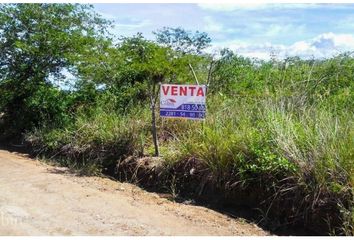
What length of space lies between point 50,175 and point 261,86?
490cm

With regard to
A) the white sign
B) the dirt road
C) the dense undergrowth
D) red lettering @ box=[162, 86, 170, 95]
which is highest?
red lettering @ box=[162, 86, 170, 95]

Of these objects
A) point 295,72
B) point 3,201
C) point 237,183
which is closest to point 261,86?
point 295,72

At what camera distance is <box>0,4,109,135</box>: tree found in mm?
12453

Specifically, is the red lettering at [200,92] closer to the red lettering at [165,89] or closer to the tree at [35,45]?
the red lettering at [165,89]

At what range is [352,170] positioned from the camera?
593cm

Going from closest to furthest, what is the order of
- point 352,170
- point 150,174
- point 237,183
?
1. point 352,170
2. point 237,183
3. point 150,174

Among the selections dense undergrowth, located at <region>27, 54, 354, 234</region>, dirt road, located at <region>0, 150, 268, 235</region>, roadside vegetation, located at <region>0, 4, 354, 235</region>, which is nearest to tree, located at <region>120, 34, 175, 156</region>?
roadside vegetation, located at <region>0, 4, 354, 235</region>

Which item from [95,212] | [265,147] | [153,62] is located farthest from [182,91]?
[95,212]

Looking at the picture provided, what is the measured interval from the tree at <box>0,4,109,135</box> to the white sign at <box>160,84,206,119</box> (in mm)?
4270

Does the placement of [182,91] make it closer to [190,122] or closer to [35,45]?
[190,122]

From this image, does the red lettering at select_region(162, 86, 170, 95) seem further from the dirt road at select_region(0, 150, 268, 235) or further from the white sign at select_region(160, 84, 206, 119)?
the dirt road at select_region(0, 150, 268, 235)

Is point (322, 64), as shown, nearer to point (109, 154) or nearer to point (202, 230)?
point (109, 154)

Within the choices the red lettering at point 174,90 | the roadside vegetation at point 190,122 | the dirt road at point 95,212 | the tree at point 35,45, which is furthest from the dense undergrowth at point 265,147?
the tree at point 35,45

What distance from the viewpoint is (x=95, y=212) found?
22.1 feet
